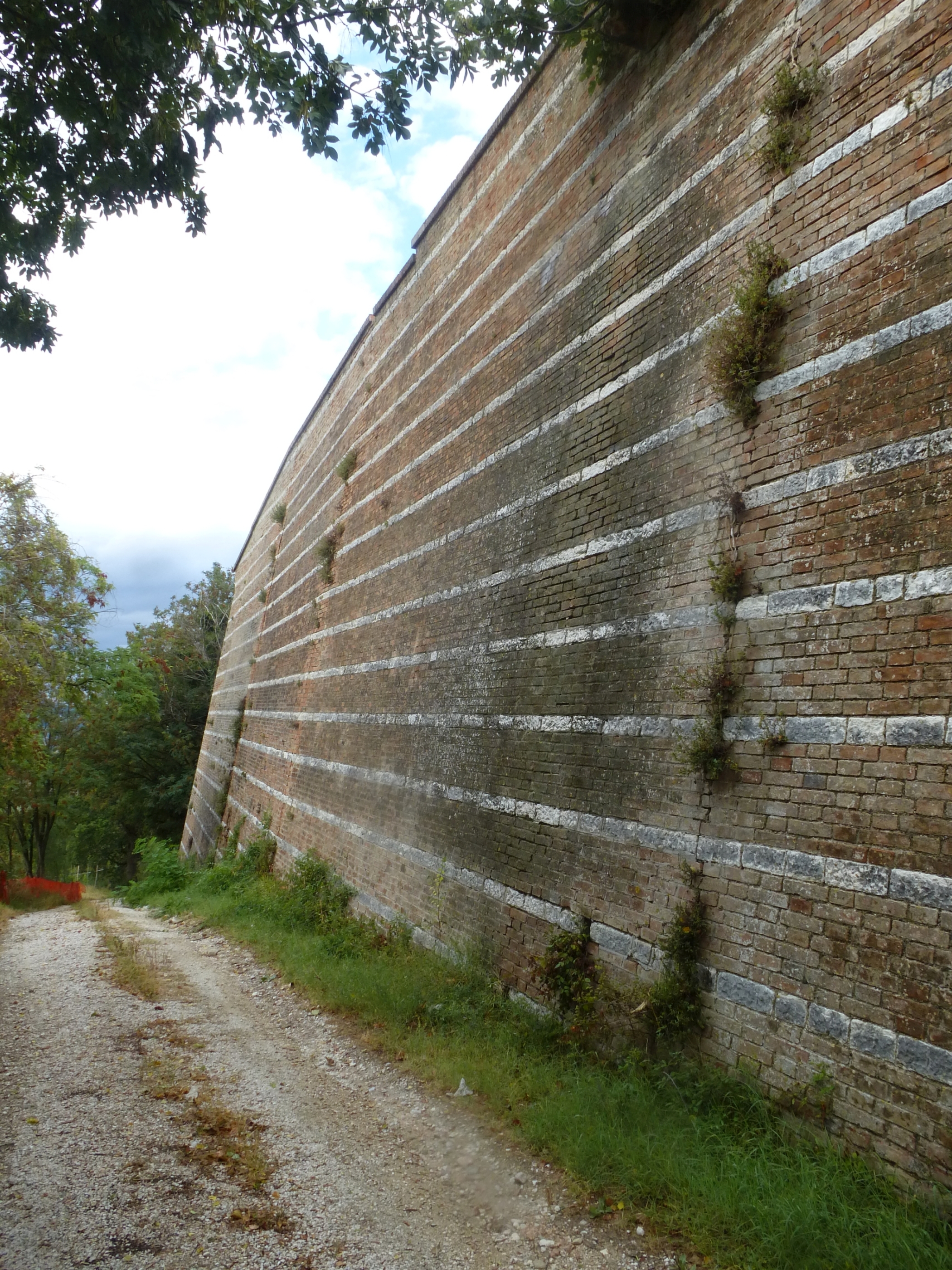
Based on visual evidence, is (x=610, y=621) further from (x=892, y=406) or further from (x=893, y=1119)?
(x=893, y=1119)

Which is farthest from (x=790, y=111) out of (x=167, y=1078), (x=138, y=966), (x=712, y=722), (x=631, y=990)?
(x=138, y=966)

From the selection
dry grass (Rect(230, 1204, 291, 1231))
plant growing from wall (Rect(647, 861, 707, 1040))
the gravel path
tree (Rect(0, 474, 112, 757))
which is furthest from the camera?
tree (Rect(0, 474, 112, 757))

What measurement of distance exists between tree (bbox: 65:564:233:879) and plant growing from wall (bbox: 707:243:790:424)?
29635 millimetres

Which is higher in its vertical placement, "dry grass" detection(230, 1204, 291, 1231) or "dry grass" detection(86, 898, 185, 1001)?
"dry grass" detection(230, 1204, 291, 1231)

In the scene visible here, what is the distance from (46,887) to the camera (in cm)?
2211

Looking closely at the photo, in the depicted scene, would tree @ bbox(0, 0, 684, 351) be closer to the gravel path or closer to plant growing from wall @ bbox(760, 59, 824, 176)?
plant growing from wall @ bbox(760, 59, 824, 176)

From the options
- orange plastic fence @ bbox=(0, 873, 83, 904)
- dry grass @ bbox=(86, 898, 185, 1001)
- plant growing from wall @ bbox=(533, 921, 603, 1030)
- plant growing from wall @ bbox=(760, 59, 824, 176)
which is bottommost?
orange plastic fence @ bbox=(0, 873, 83, 904)

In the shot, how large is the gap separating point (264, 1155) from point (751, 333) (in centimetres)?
563

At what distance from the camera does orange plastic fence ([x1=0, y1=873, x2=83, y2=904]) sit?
21094 mm

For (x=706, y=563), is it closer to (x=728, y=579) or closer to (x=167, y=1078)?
(x=728, y=579)

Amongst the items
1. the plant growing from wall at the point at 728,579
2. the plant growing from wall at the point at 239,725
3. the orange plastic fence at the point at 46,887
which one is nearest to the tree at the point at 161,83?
the plant growing from wall at the point at 728,579


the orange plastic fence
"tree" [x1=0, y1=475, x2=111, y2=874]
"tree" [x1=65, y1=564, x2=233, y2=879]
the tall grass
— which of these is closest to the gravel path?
the tall grass

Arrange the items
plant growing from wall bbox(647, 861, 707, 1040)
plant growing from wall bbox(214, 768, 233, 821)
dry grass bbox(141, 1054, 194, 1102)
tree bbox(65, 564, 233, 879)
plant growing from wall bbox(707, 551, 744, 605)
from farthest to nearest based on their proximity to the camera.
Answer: tree bbox(65, 564, 233, 879), plant growing from wall bbox(214, 768, 233, 821), dry grass bbox(141, 1054, 194, 1102), plant growing from wall bbox(707, 551, 744, 605), plant growing from wall bbox(647, 861, 707, 1040)

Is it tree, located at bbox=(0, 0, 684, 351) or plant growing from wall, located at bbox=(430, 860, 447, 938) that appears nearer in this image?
tree, located at bbox=(0, 0, 684, 351)
